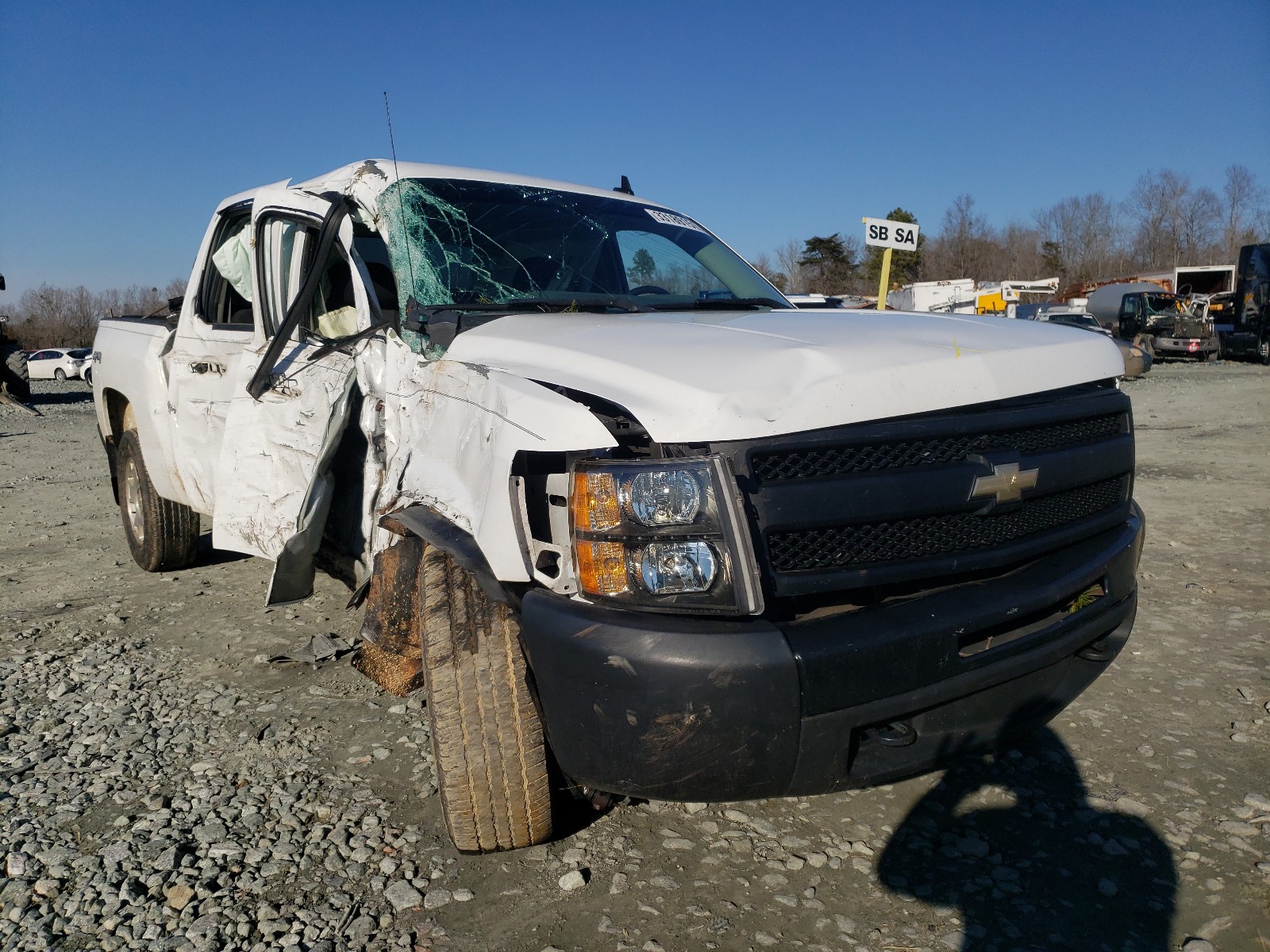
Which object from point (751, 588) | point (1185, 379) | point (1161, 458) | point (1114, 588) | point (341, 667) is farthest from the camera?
point (1185, 379)

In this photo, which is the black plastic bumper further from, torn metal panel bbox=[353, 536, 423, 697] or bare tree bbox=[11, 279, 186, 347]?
bare tree bbox=[11, 279, 186, 347]

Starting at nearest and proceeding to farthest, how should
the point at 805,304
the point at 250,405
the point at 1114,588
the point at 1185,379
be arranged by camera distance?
1. the point at 1114,588
2. the point at 250,405
3. the point at 805,304
4. the point at 1185,379

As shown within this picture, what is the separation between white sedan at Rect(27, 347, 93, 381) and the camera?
31.6 metres

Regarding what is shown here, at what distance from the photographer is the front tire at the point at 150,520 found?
4988 millimetres

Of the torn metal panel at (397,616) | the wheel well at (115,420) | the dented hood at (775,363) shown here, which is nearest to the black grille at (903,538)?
the dented hood at (775,363)

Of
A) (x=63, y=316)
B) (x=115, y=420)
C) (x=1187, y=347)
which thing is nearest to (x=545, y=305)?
(x=115, y=420)

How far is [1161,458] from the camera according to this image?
28.7 feet

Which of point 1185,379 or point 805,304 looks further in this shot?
point 1185,379

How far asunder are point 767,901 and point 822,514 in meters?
1.00

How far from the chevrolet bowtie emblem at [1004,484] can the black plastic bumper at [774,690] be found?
0.71 feet

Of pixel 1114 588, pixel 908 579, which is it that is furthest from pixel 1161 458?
pixel 908 579

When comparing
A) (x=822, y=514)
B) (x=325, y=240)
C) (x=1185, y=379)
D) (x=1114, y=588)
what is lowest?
(x=1185, y=379)

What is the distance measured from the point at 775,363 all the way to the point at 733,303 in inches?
52.2

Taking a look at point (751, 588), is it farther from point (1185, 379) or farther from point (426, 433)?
point (1185, 379)
